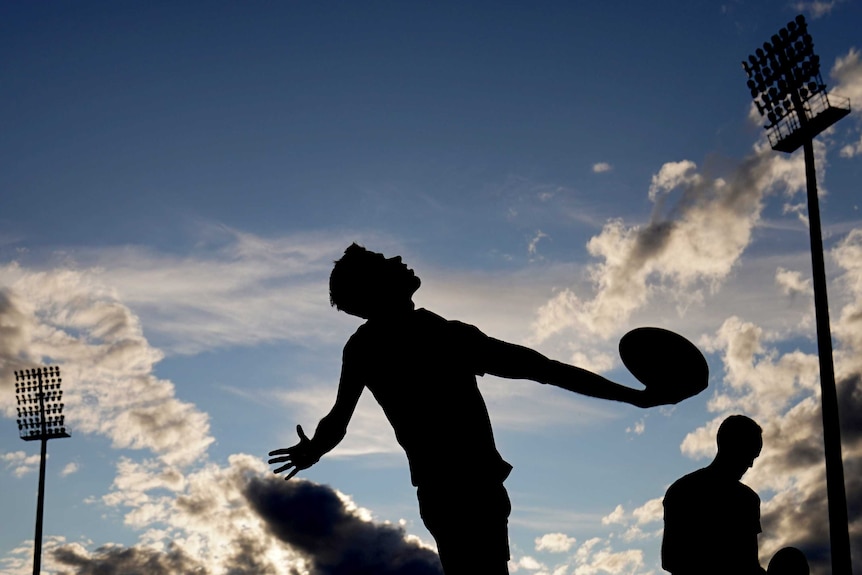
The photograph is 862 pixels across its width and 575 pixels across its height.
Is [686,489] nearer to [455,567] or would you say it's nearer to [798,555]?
[798,555]

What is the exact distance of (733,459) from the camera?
3.62 meters

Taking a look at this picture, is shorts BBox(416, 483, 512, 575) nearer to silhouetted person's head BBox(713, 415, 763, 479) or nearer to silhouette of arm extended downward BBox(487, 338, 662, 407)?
silhouette of arm extended downward BBox(487, 338, 662, 407)

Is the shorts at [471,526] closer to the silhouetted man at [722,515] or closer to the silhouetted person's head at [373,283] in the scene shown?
the silhouetted person's head at [373,283]

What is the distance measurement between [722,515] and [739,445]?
11.9 inches

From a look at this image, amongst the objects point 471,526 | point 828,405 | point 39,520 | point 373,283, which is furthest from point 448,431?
point 39,520

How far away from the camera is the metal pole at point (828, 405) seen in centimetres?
1758

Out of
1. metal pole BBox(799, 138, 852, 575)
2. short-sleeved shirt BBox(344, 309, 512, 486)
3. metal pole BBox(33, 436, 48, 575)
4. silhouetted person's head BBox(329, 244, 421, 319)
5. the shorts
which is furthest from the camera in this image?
metal pole BBox(33, 436, 48, 575)

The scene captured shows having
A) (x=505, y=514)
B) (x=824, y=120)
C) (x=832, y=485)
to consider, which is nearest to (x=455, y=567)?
(x=505, y=514)

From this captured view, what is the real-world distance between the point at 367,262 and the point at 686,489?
1.69 m

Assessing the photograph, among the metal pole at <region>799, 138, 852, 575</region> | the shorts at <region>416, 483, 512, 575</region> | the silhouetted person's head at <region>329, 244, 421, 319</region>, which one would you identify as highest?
the metal pole at <region>799, 138, 852, 575</region>

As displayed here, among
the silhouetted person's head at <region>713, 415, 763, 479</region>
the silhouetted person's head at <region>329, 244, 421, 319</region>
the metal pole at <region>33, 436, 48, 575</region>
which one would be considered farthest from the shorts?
the metal pole at <region>33, 436, 48, 575</region>

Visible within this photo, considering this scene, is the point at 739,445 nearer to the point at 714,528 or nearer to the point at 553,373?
the point at 714,528

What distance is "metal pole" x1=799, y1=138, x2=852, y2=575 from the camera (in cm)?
1758

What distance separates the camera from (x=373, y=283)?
352 cm
